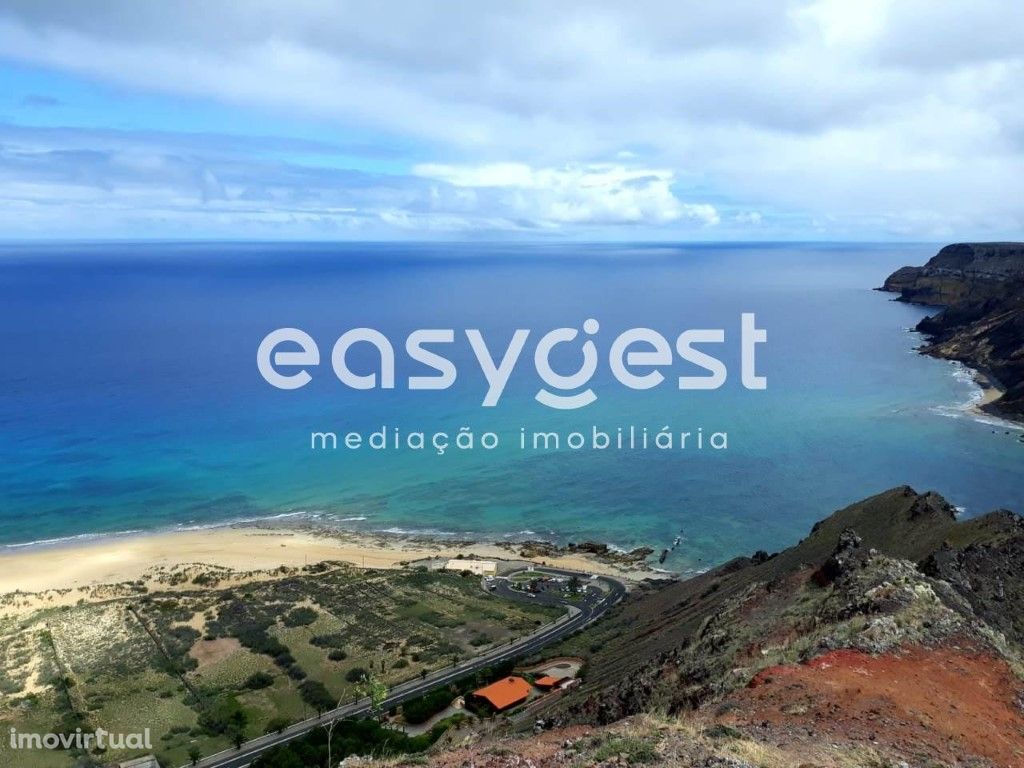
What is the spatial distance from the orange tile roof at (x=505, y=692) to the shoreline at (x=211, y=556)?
19.3m

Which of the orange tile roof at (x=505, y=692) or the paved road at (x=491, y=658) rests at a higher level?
the orange tile roof at (x=505, y=692)

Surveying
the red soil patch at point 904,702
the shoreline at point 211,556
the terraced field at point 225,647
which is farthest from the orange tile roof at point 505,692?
the shoreline at point 211,556

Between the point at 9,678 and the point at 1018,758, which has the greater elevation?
the point at 1018,758

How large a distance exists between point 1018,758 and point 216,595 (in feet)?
119

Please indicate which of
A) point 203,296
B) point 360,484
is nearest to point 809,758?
point 360,484

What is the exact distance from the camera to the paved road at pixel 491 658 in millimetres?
24161

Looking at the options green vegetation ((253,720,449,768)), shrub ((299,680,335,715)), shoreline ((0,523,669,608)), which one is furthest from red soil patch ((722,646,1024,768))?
shoreline ((0,523,669,608))

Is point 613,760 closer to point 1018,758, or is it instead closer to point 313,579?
point 1018,758

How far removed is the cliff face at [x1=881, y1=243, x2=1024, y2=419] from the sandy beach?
65.1 m

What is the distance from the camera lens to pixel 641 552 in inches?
1951

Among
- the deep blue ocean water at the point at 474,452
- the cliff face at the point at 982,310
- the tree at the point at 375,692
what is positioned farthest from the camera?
the cliff face at the point at 982,310

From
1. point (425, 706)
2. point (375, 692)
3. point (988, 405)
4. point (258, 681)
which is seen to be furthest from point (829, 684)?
point (988, 405)

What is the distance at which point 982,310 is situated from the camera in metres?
114

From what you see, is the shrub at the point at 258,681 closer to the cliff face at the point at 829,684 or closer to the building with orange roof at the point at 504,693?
the building with orange roof at the point at 504,693
